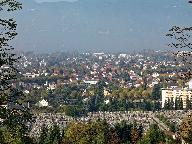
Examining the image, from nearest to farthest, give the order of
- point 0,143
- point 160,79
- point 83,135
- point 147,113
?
point 0,143
point 83,135
point 147,113
point 160,79

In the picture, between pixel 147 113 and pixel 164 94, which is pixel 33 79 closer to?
pixel 164 94

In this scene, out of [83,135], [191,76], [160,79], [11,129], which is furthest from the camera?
[160,79]

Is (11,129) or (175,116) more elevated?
(11,129)

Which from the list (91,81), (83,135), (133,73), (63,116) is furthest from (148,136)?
(133,73)

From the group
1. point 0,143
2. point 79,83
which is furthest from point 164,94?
point 0,143

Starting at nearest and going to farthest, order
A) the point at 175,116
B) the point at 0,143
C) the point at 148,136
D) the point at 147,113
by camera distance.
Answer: the point at 0,143, the point at 148,136, the point at 175,116, the point at 147,113

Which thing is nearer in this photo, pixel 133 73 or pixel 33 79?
pixel 33 79

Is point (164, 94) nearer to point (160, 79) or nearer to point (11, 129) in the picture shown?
point (160, 79)

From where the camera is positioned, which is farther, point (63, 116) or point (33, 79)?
point (33, 79)

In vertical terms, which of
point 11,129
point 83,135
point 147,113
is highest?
point 11,129
